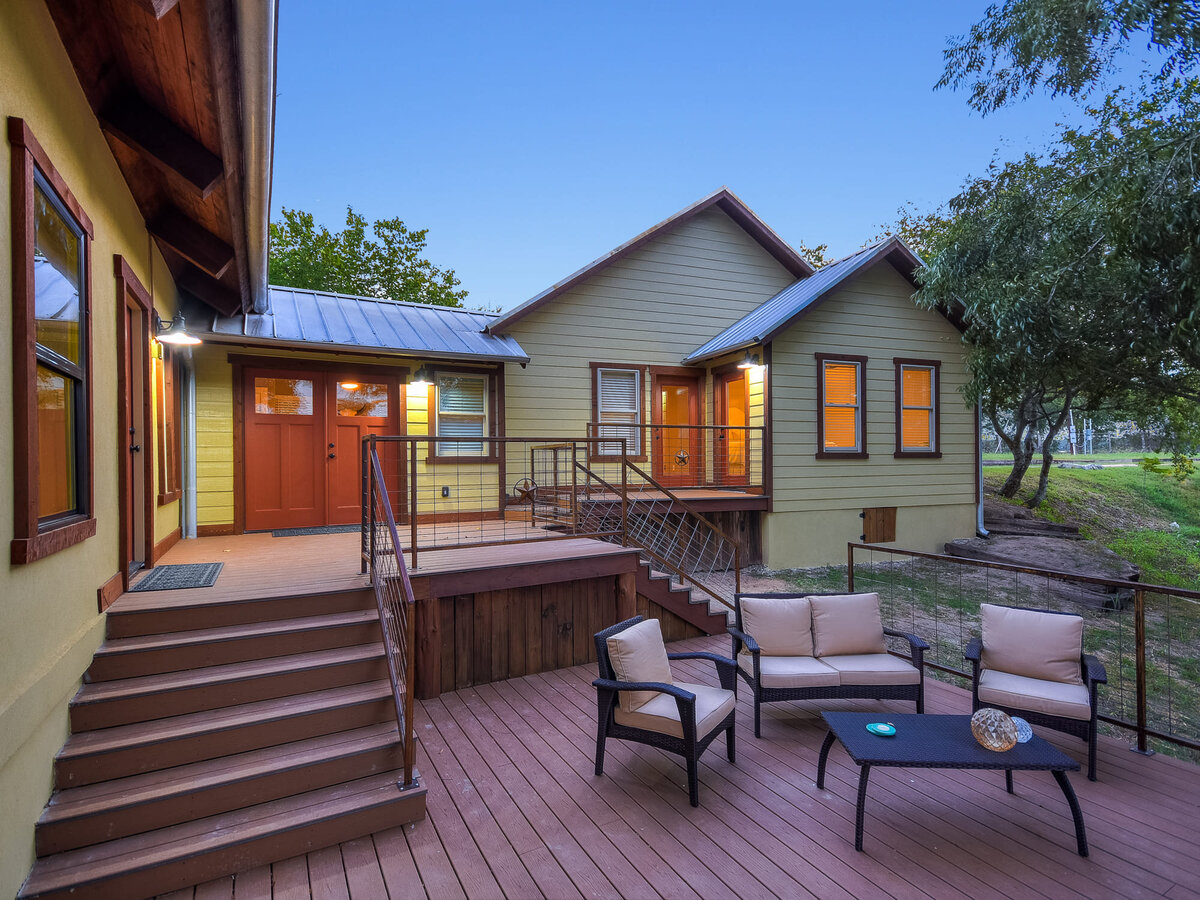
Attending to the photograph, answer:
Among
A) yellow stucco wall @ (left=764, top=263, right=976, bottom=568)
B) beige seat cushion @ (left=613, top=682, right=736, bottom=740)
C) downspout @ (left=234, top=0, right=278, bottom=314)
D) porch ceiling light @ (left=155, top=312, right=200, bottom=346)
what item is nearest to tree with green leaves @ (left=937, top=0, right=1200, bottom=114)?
yellow stucco wall @ (left=764, top=263, right=976, bottom=568)

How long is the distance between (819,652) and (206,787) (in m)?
3.83

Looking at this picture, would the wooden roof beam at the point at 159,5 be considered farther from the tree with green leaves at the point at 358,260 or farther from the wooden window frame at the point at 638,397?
the tree with green leaves at the point at 358,260

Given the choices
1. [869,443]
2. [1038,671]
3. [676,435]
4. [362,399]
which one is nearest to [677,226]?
[676,435]

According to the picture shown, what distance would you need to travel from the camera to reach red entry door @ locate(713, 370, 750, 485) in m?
9.77

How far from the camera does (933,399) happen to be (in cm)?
1044

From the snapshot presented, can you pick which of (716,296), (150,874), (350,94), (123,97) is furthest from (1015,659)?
(350,94)

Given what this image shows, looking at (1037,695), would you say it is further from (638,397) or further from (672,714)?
(638,397)

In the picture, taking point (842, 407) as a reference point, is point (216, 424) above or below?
Result: below

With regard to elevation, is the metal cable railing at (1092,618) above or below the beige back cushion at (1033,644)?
below

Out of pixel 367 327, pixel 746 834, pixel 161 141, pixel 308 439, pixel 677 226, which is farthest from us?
pixel 677 226

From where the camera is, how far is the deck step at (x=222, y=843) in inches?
97.5

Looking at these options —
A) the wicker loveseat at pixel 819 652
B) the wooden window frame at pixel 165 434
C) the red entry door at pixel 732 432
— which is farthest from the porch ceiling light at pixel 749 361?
the wooden window frame at pixel 165 434

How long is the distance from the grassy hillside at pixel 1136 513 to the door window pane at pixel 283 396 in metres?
13.5

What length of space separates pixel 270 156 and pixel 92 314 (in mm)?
1379
